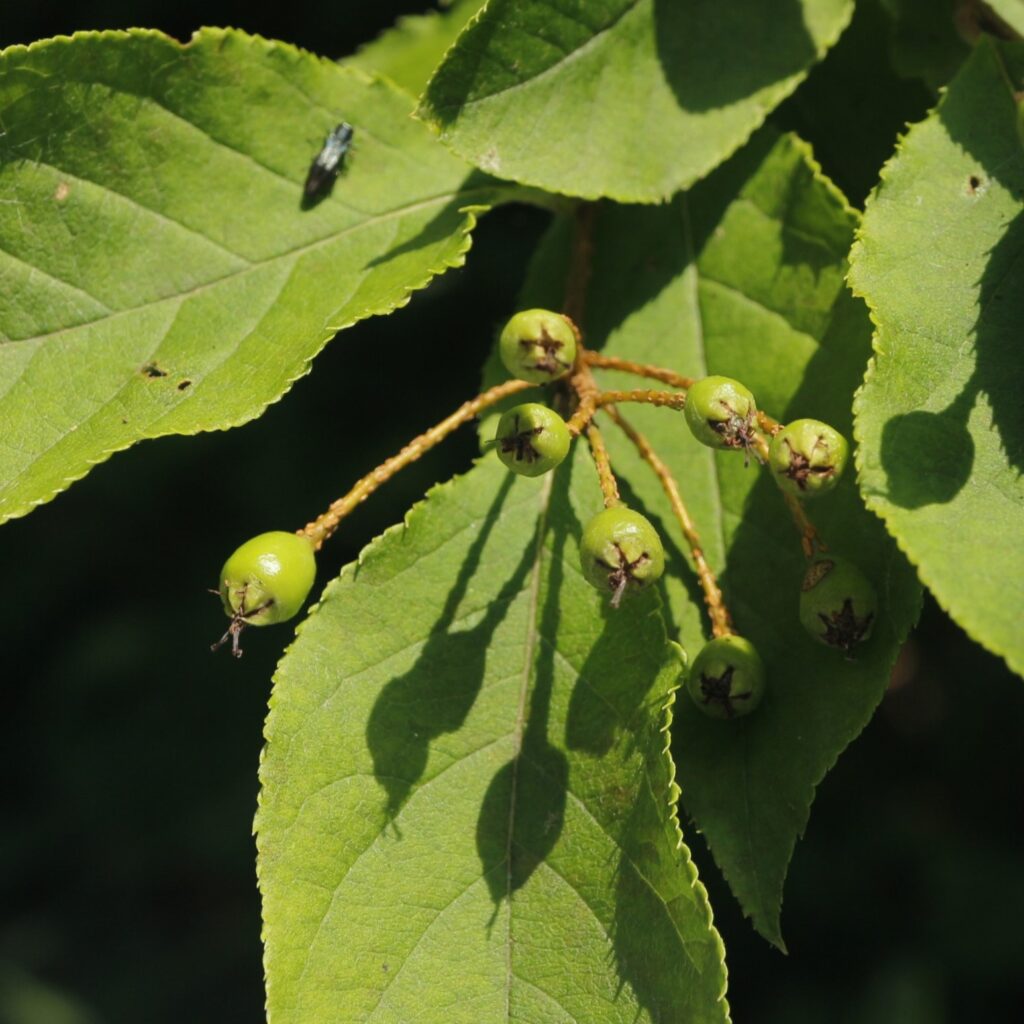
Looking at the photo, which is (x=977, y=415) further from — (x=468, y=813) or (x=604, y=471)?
(x=468, y=813)

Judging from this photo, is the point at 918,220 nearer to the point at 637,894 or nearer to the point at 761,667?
the point at 761,667

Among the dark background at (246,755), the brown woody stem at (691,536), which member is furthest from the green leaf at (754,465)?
the dark background at (246,755)

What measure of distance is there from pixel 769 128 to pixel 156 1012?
21.3 feet

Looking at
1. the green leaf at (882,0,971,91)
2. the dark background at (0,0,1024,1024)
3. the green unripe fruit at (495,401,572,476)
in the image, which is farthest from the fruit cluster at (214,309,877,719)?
the dark background at (0,0,1024,1024)

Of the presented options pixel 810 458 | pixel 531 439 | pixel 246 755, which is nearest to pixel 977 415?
pixel 810 458

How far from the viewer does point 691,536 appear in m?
2.55

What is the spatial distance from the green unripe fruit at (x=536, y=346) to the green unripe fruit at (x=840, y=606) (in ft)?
2.13

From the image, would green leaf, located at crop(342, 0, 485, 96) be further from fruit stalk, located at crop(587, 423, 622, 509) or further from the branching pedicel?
fruit stalk, located at crop(587, 423, 622, 509)

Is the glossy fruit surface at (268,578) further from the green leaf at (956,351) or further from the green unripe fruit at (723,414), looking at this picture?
the green leaf at (956,351)

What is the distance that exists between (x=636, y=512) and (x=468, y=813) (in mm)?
706

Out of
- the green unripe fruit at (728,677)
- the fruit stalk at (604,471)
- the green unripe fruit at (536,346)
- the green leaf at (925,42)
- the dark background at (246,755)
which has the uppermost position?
the green leaf at (925,42)

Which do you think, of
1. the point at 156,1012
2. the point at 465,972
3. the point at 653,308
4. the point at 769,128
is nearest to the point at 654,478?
the point at 653,308

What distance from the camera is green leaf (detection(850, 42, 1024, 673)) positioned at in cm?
200

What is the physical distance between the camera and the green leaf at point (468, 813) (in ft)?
7.69
